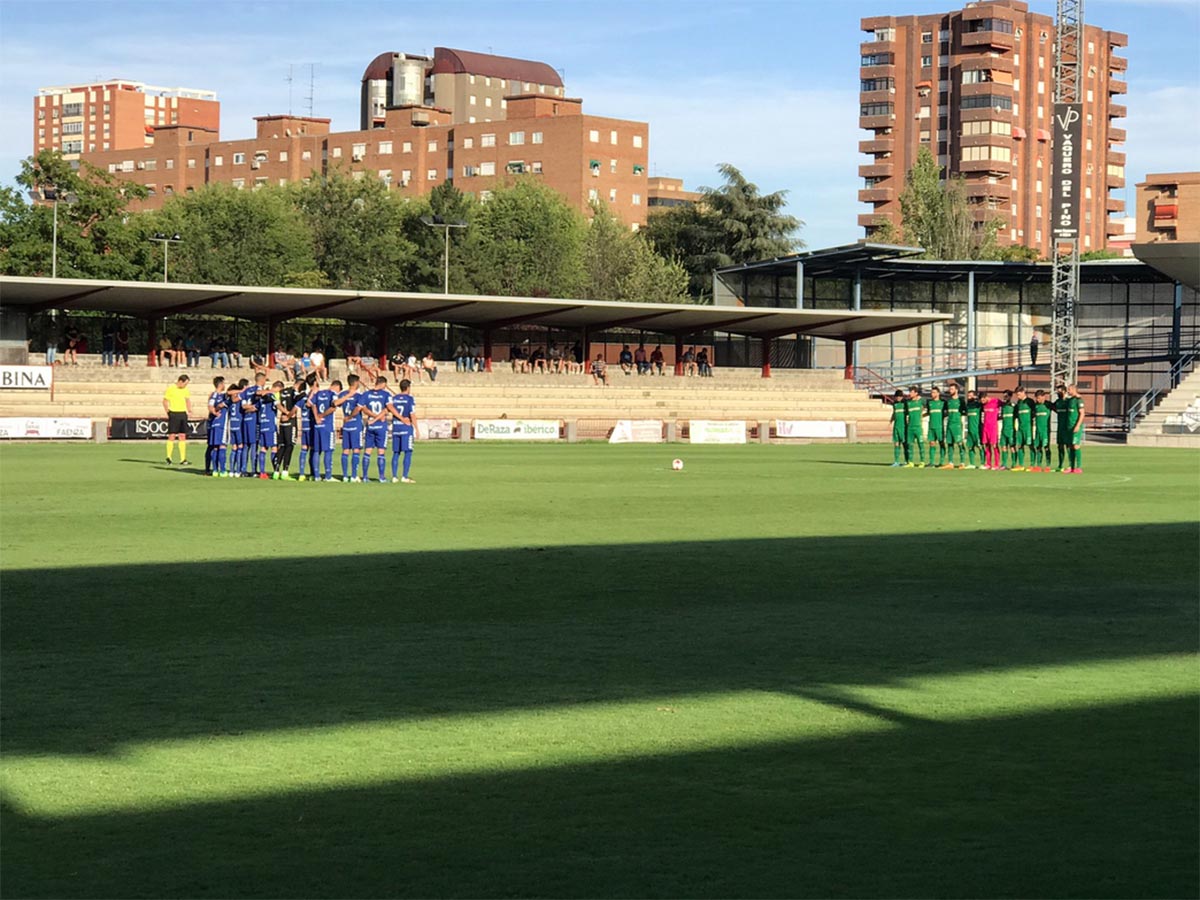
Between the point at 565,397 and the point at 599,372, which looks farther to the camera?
the point at 599,372

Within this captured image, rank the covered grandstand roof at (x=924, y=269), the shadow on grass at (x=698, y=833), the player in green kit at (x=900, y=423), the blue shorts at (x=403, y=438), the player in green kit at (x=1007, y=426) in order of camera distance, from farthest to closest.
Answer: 1. the covered grandstand roof at (x=924, y=269)
2. the player in green kit at (x=900, y=423)
3. the player in green kit at (x=1007, y=426)
4. the blue shorts at (x=403, y=438)
5. the shadow on grass at (x=698, y=833)

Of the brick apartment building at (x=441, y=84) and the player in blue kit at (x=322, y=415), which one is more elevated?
the brick apartment building at (x=441, y=84)

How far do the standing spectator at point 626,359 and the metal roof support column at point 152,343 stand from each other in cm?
1897

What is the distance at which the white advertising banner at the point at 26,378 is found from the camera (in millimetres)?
50719

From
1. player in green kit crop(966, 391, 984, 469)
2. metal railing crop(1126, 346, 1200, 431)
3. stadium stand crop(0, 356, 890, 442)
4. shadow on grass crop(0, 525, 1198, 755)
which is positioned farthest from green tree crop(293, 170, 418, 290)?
shadow on grass crop(0, 525, 1198, 755)

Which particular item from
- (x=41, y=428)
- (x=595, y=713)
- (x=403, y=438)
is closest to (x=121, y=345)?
(x=41, y=428)

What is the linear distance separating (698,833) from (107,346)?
53248 mm

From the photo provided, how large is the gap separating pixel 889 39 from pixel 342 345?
4044 inches

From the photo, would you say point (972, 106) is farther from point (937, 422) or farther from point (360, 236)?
point (937, 422)

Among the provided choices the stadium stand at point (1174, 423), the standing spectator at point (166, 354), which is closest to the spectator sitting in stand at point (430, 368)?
the standing spectator at point (166, 354)

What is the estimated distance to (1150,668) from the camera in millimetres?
9820

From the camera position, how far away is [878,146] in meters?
156

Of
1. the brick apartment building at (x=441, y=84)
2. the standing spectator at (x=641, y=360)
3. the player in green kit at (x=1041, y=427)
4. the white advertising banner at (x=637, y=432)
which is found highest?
the brick apartment building at (x=441, y=84)

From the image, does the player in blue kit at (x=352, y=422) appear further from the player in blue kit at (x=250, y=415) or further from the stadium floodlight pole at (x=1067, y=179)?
the stadium floodlight pole at (x=1067, y=179)
